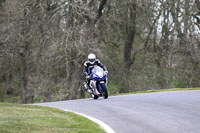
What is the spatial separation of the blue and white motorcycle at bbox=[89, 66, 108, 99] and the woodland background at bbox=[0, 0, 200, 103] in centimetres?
1018

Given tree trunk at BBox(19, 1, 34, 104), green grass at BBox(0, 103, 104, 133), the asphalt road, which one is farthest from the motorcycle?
tree trunk at BBox(19, 1, 34, 104)

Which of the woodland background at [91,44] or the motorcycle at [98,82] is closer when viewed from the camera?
the motorcycle at [98,82]

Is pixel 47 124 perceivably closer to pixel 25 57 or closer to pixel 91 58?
pixel 91 58

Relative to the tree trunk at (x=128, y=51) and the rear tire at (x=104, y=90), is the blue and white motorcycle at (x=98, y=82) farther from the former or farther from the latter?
the tree trunk at (x=128, y=51)

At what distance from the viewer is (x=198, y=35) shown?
3291 cm

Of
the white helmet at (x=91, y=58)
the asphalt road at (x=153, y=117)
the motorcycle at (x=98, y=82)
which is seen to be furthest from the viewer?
the white helmet at (x=91, y=58)

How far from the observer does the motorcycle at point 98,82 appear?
17844mm

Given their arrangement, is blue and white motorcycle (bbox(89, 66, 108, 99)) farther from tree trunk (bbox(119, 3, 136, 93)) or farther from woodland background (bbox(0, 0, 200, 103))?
tree trunk (bbox(119, 3, 136, 93))

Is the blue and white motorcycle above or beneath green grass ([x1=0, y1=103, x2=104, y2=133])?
above

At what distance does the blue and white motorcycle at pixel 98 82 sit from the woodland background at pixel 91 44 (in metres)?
10.2

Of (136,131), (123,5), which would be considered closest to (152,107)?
(136,131)

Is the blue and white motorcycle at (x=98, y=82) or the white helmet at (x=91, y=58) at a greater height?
the white helmet at (x=91, y=58)

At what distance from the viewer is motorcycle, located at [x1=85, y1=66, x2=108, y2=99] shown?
58.5 feet

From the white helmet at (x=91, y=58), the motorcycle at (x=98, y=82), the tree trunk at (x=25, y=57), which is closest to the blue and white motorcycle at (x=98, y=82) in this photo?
the motorcycle at (x=98, y=82)
